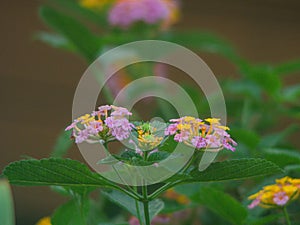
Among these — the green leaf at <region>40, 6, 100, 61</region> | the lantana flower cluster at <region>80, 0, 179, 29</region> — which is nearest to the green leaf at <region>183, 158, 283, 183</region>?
the green leaf at <region>40, 6, 100, 61</region>

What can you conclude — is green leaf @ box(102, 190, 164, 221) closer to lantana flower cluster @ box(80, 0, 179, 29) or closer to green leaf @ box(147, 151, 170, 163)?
green leaf @ box(147, 151, 170, 163)

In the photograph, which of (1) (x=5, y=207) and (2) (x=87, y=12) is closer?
(1) (x=5, y=207)

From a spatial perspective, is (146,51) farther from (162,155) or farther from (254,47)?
(254,47)

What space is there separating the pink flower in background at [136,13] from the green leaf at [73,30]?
124 millimetres

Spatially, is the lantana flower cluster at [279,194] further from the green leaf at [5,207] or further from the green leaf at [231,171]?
the green leaf at [5,207]

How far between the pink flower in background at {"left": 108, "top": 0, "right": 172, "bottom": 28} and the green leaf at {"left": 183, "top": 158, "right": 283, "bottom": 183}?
23.1 inches

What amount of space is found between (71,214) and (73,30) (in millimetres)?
392

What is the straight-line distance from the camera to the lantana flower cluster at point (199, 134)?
1.50ft

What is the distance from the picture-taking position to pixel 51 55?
2.03m

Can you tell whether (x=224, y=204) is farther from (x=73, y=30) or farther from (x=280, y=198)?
(x=73, y=30)

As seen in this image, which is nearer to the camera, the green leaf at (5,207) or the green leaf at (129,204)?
the green leaf at (5,207)

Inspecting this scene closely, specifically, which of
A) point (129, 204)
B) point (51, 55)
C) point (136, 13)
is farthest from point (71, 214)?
point (51, 55)

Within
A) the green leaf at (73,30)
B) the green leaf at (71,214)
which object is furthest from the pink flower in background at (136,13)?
the green leaf at (71,214)

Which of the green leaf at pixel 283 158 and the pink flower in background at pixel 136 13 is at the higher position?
the pink flower in background at pixel 136 13
